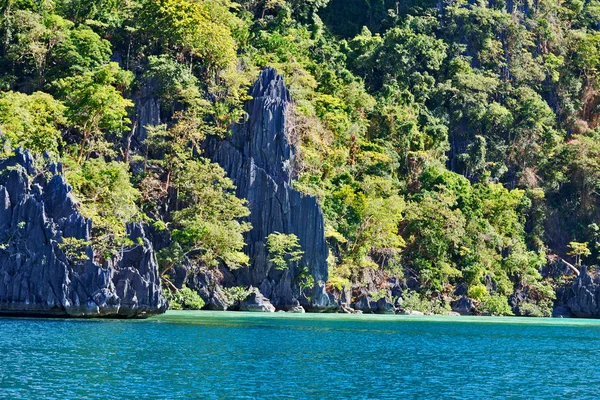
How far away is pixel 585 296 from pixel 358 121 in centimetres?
2305

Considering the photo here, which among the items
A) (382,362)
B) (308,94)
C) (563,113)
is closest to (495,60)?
(563,113)

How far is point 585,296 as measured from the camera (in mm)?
70188

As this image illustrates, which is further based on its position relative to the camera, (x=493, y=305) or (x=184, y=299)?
(x=493, y=305)

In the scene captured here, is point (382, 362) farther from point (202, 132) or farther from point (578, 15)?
point (578, 15)

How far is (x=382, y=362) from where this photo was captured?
2888cm

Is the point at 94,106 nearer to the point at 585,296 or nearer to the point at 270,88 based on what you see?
the point at 270,88

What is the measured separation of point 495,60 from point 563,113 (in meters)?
8.39

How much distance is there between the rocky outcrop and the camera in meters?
70.0

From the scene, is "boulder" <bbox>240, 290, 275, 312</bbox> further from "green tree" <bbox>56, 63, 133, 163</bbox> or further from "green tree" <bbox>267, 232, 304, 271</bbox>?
"green tree" <bbox>56, 63, 133, 163</bbox>

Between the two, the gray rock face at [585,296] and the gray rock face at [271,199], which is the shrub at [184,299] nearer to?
the gray rock face at [271,199]

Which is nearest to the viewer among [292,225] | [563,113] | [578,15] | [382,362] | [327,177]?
[382,362]

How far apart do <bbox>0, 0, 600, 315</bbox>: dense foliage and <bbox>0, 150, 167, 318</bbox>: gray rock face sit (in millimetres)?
2362

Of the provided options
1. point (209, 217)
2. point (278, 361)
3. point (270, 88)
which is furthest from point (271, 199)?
point (278, 361)

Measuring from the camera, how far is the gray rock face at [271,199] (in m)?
56.3
